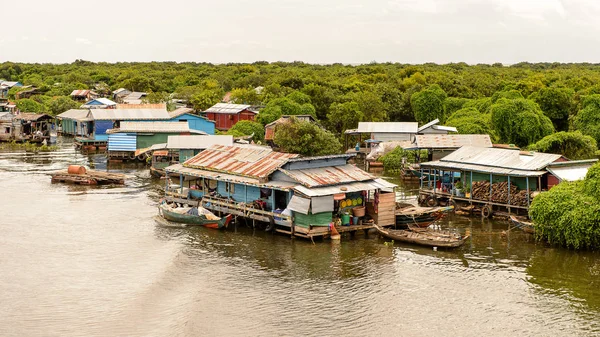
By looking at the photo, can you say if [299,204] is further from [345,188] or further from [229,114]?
[229,114]

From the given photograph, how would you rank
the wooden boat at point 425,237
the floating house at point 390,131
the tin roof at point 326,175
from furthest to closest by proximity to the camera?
the floating house at point 390,131 < the tin roof at point 326,175 < the wooden boat at point 425,237

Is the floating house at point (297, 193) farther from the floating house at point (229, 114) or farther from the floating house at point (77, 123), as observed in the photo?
the floating house at point (77, 123)

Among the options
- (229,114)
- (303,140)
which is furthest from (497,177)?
(229,114)

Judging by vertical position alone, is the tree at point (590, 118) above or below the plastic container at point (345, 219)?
above

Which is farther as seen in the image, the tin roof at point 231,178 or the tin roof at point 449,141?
the tin roof at point 449,141

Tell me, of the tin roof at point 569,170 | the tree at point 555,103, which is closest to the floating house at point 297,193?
the tin roof at point 569,170

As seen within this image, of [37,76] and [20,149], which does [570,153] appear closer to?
[20,149]

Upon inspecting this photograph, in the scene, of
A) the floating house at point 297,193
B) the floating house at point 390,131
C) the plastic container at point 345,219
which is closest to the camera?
the floating house at point 297,193
